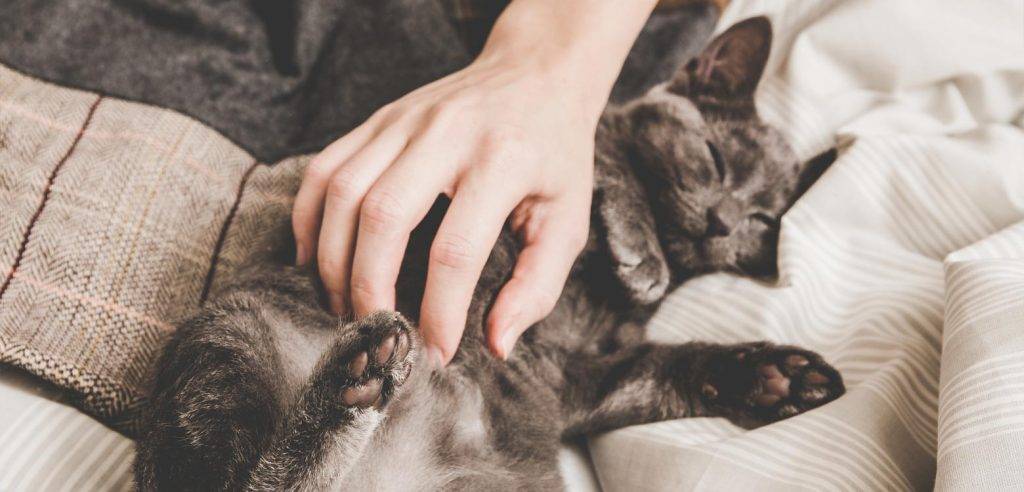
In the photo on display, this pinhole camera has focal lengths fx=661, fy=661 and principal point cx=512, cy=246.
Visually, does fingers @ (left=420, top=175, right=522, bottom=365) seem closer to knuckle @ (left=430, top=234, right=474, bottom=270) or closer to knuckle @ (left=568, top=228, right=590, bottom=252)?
knuckle @ (left=430, top=234, right=474, bottom=270)

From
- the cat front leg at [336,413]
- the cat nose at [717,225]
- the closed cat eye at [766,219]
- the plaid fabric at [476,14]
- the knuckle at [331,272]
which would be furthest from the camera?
the plaid fabric at [476,14]

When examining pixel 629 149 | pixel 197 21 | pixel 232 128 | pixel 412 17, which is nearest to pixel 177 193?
pixel 232 128

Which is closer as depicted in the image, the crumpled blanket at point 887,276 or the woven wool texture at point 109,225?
the crumpled blanket at point 887,276

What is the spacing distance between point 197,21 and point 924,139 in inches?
53.1

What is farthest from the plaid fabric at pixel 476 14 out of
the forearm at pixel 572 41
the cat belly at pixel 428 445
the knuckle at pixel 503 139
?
the cat belly at pixel 428 445

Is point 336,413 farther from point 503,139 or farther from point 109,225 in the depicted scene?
point 109,225

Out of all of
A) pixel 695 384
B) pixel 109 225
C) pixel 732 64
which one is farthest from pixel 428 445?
pixel 732 64

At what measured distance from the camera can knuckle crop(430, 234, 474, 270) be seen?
2.49 feet

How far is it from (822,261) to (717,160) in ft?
0.88

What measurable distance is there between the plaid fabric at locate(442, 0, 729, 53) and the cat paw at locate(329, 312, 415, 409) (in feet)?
3.85

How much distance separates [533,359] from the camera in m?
1.01

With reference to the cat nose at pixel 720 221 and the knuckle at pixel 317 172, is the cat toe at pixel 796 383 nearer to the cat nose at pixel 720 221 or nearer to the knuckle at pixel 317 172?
the cat nose at pixel 720 221

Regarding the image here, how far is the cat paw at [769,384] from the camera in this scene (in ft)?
2.99

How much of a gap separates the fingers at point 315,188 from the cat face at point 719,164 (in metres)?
0.57
